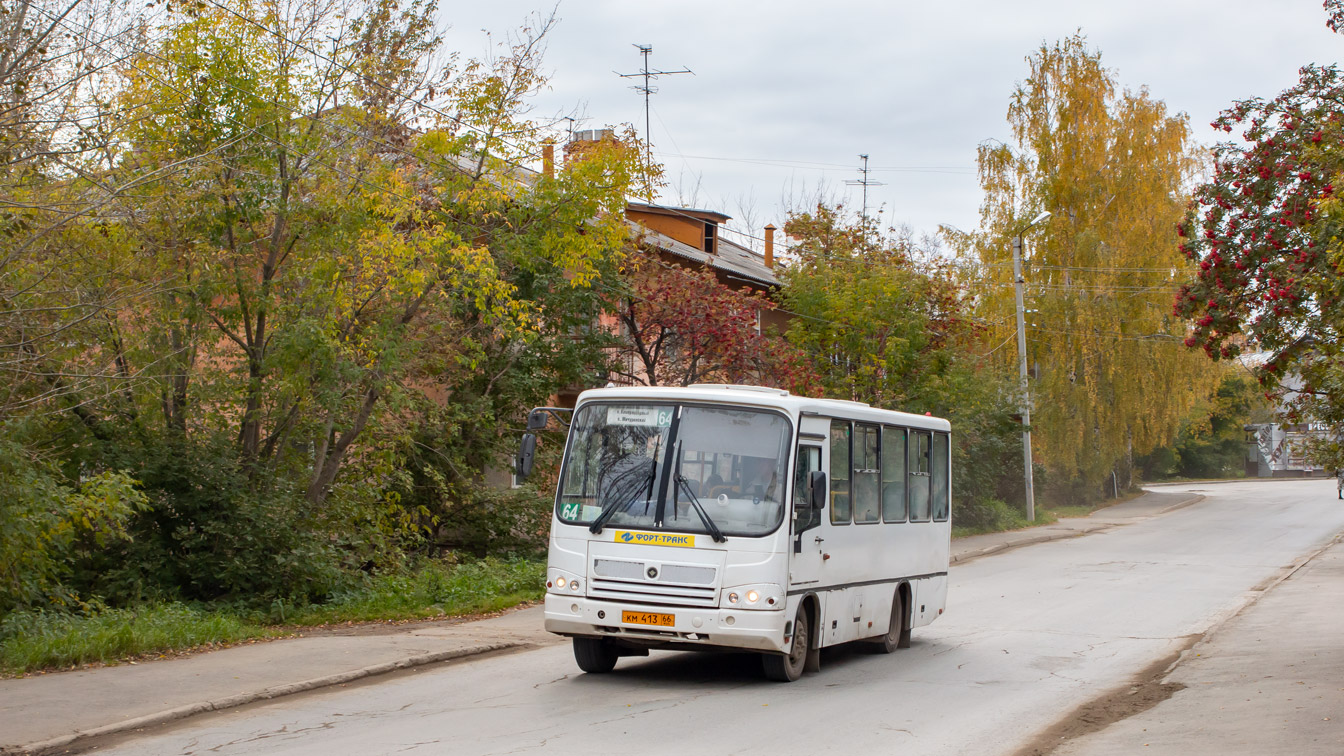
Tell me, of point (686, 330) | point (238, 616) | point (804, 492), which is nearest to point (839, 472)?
point (804, 492)

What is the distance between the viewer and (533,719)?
9477 mm

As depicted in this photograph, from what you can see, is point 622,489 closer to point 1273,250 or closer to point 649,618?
point 649,618

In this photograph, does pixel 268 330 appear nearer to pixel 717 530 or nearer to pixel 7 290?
pixel 7 290

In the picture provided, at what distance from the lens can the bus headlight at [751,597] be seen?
10609 millimetres

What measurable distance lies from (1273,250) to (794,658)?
950 cm

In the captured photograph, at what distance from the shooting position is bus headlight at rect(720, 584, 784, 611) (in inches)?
418

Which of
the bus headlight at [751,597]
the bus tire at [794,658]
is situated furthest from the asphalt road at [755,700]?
the bus headlight at [751,597]

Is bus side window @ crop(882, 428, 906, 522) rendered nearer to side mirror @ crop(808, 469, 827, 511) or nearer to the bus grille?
side mirror @ crop(808, 469, 827, 511)

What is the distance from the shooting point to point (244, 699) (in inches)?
403

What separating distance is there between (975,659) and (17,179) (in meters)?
10.6

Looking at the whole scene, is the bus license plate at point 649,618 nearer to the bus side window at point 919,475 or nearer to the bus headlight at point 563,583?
the bus headlight at point 563,583

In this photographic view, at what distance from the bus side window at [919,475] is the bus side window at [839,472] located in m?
1.95

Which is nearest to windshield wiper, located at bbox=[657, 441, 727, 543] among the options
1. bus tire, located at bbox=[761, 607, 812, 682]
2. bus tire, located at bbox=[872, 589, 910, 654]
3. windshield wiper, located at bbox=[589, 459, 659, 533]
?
windshield wiper, located at bbox=[589, 459, 659, 533]

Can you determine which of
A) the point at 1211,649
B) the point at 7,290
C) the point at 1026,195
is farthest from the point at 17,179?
the point at 1026,195
